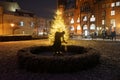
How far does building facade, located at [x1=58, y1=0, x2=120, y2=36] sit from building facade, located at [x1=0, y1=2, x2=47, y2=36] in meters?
13.7

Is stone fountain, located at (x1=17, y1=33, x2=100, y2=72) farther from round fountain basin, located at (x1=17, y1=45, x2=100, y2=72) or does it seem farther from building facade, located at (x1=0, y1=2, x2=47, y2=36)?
building facade, located at (x1=0, y1=2, x2=47, y2=36)

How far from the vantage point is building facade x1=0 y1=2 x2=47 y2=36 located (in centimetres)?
5703

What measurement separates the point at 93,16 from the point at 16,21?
28.8m

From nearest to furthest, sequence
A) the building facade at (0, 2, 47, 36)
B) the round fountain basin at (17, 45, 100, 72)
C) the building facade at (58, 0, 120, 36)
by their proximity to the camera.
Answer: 1. the round fountain basin at (17, 45, 100, 72)
2. the building facade at (0, 2, 47, 36)
3. the building facade at (58, 0, 120, 36)

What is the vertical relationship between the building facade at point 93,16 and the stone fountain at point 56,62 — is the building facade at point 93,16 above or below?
above

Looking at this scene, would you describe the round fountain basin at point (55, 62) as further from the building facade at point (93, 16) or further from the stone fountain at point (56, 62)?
the building facade at point (93, 16)

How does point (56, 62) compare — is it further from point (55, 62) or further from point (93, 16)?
point (93, 16)

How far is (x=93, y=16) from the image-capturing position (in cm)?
6738

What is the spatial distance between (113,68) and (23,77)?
570 cm

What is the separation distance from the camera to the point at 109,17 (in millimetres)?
61719

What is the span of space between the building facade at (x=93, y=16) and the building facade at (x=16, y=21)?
1371 centimetres

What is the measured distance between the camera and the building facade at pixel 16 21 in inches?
2245

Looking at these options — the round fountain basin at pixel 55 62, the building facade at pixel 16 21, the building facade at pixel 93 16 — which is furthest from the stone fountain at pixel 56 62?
the building facade at pixel 93 16

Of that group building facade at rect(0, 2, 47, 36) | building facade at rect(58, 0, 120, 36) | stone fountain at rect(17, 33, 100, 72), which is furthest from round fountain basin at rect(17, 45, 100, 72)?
building facade at rect(58, 0, 120, 36)
